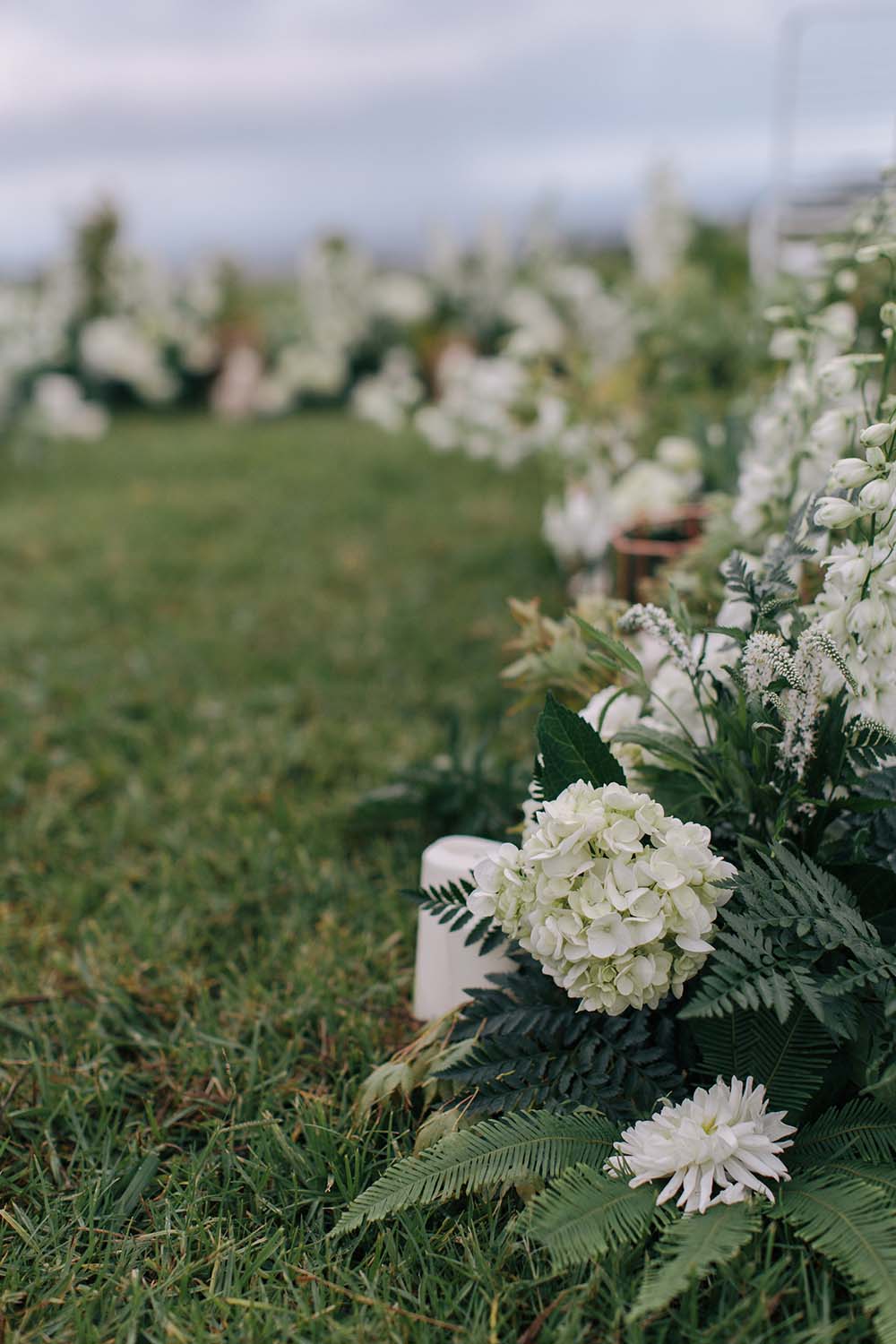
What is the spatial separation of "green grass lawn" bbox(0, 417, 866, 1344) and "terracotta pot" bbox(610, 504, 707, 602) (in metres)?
0.37

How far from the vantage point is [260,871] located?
194 cm

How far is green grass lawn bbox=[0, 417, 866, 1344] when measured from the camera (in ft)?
3.62

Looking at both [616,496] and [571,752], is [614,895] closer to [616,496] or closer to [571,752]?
[571,752]

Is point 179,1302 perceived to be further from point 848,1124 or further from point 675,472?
point 675,472

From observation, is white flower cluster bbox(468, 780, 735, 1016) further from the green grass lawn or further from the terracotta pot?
the terracotta pot

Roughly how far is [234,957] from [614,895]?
82 cm

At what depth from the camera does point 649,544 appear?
236cm

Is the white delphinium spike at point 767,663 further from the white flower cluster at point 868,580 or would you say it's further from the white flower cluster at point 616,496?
the white flower cluster at point 616,496

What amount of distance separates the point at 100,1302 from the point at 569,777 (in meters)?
0.72

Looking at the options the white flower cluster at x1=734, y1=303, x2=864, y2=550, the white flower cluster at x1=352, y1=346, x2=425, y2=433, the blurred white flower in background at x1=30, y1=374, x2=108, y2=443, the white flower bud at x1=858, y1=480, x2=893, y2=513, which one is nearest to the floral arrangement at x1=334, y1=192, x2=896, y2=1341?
the white flower bud at x1=858, y1=480, x2=893, y2=513

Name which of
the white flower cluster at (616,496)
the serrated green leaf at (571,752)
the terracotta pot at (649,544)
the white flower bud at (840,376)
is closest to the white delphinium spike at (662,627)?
the serrated green leaf at (571,752)

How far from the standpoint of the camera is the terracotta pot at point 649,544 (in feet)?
7.66

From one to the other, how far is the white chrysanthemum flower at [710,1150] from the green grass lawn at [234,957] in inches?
2.9

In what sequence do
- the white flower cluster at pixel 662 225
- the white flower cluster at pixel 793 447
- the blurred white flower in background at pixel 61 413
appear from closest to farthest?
the white flower cluster at pixel 793 447, the blurred white flower in background at pixel 61 413, the white flower cluster at pixel 662 225
